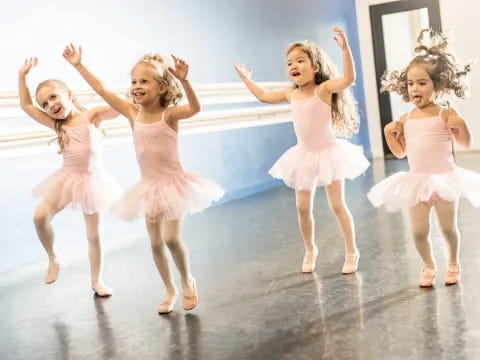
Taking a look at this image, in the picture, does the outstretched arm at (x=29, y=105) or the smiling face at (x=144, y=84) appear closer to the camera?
the smiling face at (x=144, y=84)

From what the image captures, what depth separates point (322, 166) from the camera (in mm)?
2975

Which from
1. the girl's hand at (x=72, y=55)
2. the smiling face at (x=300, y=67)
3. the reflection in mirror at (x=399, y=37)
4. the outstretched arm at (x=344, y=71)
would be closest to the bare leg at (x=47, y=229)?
the girl's hand at (x=72, y=55)

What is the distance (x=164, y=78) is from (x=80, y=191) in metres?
0.65

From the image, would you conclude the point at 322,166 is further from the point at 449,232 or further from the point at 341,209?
the point at 449,232

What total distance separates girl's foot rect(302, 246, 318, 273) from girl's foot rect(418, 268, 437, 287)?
1.81ft

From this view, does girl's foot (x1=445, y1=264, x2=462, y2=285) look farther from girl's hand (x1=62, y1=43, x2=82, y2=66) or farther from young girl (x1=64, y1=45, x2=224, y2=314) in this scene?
girl's hand (x1=62, y1=43, x2=82, y2=66)

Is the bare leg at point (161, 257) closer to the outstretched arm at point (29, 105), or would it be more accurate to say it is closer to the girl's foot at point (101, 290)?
the girl's foot at point (101, 290)

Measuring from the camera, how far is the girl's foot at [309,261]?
3.07 meters

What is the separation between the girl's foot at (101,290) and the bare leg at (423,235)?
1291 mm

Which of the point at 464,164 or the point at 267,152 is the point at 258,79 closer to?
the point at 267,152

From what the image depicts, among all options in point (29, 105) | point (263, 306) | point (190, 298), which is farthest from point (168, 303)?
point (29, 105)

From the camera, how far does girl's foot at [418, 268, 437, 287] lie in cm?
263

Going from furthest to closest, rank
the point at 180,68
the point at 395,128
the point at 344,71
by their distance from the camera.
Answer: the point at 344,71, the point at 395,128, the point at 180,68

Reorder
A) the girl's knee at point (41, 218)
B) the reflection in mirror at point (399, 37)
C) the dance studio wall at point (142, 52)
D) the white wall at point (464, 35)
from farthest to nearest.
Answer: the reflection in mirror at point (399, 37) → the white wall at point (464, 35) → the dance studio wall at point (142, 52) → the girl's knee at point (41, 218)
